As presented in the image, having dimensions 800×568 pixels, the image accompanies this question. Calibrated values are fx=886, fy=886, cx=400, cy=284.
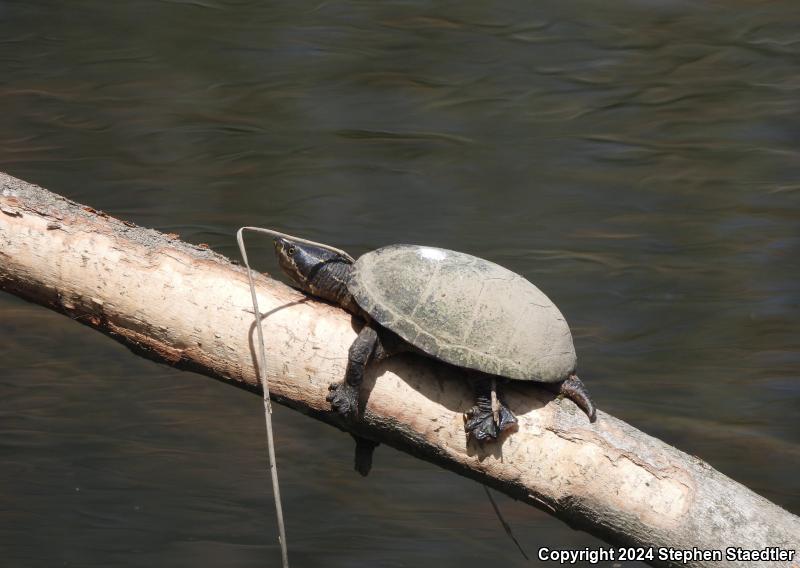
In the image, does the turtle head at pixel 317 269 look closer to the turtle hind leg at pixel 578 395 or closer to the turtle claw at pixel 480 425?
the turtle claw at pixel 480 425

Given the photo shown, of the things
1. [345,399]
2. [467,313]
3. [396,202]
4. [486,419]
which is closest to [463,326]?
[467,313]

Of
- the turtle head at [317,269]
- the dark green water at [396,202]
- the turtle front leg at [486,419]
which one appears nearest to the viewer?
the turtle front leg at [486,419]

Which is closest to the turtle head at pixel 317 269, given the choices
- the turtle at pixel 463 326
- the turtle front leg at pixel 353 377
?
the turtle at pixel 463 326

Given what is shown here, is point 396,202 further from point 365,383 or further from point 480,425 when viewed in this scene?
point 480,425

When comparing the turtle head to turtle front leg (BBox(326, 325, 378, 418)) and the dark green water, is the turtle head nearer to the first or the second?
turtle front leg (BBox(326, 325, 378, 418))

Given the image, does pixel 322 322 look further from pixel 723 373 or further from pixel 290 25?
pixel 290 25
